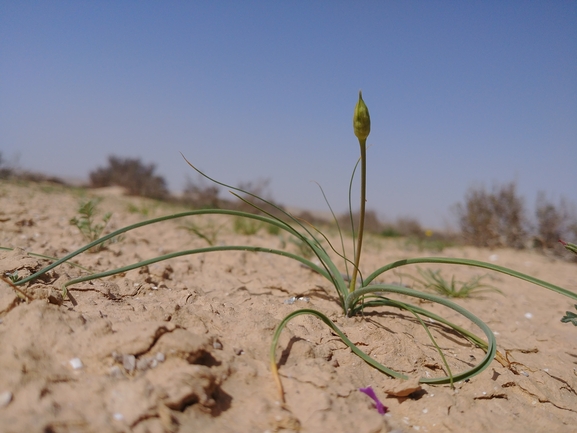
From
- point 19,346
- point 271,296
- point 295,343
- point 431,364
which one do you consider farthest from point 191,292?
point 431,364

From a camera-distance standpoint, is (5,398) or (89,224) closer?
(5,398)

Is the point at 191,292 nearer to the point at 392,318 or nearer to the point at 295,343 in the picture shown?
the point at 295,343

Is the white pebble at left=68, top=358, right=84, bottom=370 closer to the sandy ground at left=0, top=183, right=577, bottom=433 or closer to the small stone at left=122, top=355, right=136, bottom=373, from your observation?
the sandy ground at left=0, top=183, right=577, bottom=433

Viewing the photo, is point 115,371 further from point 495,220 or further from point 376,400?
point 495,220

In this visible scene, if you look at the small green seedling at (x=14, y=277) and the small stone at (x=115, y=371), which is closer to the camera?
the small stone at (x=115, y=371)

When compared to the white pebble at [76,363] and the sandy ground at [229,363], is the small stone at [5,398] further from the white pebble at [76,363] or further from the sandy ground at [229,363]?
the white pebble at [76,363]

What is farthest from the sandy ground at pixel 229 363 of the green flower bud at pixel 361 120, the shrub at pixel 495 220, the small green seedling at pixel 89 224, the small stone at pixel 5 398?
the shrub at pixel 495 220

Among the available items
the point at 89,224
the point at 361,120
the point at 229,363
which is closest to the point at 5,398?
the point at 229,363
